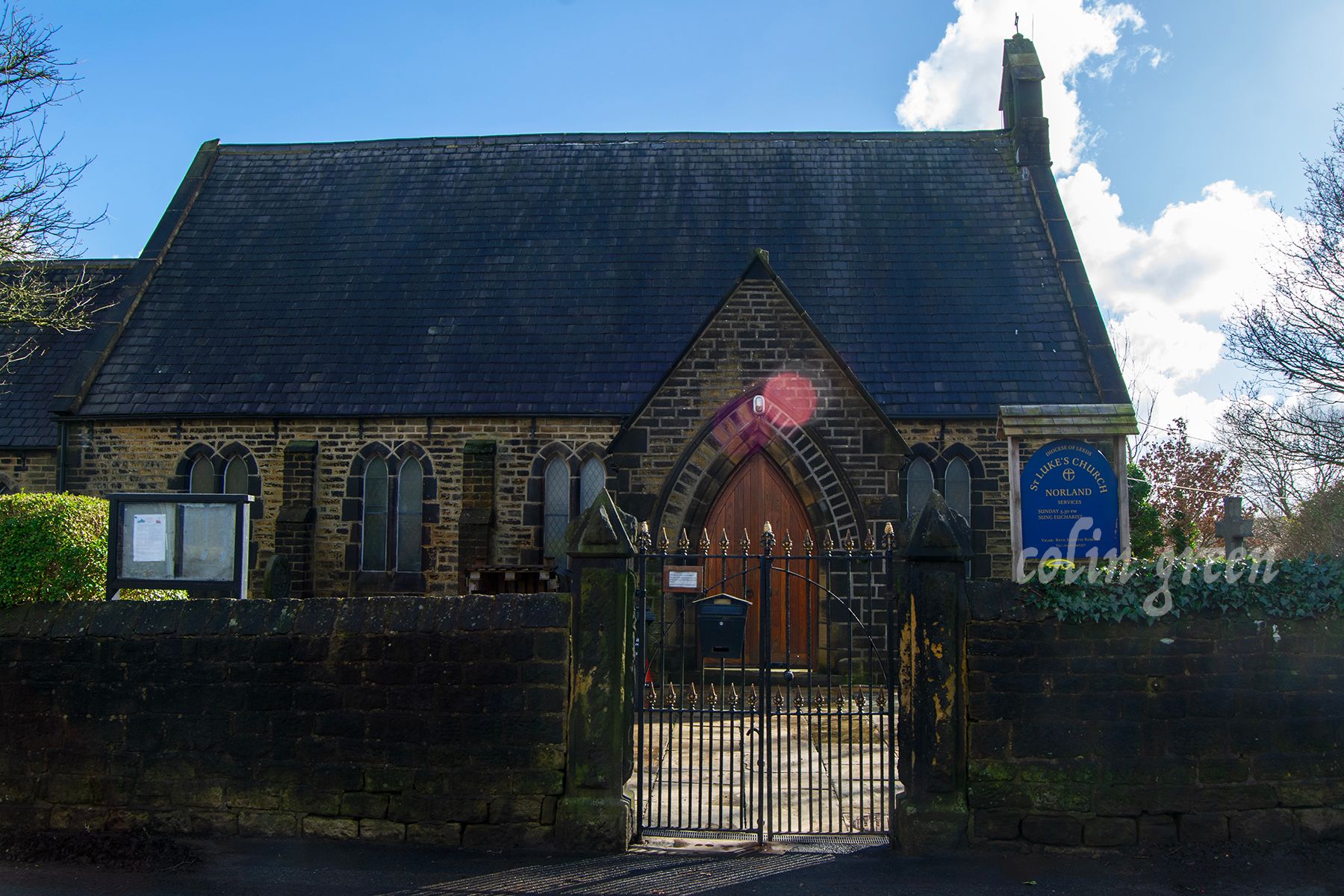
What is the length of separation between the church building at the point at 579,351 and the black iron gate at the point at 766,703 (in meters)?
1.43

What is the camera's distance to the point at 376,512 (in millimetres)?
16719

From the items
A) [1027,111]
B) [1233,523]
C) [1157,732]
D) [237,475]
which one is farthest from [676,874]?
[1027,111]

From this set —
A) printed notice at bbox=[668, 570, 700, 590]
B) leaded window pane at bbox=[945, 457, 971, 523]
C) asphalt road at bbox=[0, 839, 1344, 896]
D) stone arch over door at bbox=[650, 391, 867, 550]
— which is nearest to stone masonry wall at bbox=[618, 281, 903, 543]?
stone arch over door at bbox=[650, 391, 867, 550]

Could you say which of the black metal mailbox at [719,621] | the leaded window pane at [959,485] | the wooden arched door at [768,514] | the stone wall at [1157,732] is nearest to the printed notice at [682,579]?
the black metal mailbox at [719,621]

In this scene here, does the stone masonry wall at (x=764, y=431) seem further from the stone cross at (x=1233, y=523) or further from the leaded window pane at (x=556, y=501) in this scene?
the stone cross at (x=1233, y=523)

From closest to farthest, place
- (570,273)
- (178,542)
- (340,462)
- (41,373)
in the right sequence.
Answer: (178,542)
(340,462)
(570,273)
(41,373)

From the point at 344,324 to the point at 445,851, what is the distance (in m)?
12.6

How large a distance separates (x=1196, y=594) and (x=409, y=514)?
12652mm

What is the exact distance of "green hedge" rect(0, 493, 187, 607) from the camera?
7.58m

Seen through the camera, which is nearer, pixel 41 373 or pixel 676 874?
pixel 676 874

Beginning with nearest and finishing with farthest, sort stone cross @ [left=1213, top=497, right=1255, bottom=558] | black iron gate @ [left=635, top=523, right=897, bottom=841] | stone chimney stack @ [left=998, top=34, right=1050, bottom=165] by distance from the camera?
black iron gate @ [left=635, top=523, right=897, bottom=841]
stone cross @ [left=1213, top=497, right=1255, bottom=558]
stone chimney stack @ [left=998, top=34, right=1050, bottom=165]

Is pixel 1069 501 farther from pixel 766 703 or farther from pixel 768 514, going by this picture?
pixel 768 514

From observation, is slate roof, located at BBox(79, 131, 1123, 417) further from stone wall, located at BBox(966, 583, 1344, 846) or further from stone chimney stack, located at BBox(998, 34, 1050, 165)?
stone wall, located at BBox(966, 583, 1344, 846)

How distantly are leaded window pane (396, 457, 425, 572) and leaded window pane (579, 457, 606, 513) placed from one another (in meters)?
2.78
